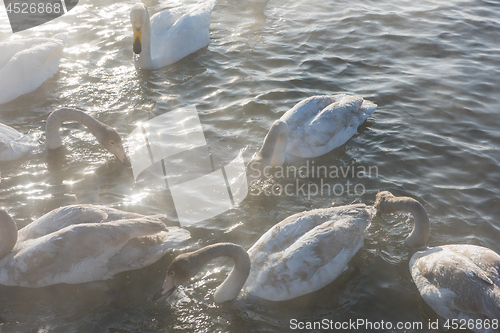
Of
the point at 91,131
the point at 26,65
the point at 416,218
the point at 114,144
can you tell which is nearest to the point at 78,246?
the point at 114,144

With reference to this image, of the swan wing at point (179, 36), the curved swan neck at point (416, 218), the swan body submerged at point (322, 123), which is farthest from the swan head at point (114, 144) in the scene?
the curved swan neck at point (416, 218)

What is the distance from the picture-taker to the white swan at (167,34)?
10852 millimetres

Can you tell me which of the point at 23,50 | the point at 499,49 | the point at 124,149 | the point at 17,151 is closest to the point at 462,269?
the point at 124,149

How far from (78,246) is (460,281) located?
187 inches

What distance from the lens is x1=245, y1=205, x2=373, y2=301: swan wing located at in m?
5.38

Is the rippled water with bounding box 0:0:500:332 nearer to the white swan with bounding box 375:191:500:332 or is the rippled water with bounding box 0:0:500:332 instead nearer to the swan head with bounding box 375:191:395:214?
the white swan with bounding box 375:191:500:332

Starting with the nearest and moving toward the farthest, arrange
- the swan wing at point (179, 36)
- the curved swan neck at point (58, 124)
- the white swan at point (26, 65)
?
the curved swan neck at point (58, 124), the white swan at point (26, 65), the swan wing at point (179, 36)

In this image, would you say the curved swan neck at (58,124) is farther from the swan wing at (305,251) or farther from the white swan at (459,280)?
the white swan at (459,280)

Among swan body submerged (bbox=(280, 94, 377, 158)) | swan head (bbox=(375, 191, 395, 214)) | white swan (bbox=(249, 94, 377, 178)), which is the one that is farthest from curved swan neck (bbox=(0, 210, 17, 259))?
swan head (bbox=(375, 191, 395, 214))

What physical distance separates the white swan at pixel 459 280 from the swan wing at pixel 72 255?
12.1 ft

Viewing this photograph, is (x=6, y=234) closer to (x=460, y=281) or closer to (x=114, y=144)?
(x=114, y=144)

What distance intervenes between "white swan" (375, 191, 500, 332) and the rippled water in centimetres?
27

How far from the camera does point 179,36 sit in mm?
11602

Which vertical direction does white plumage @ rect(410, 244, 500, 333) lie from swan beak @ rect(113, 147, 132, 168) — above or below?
below
